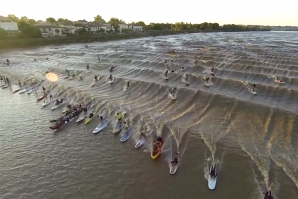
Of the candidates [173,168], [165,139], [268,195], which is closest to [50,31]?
[165,139]

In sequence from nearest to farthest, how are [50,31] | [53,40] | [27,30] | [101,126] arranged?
[101,126], [27,30], [53,40], [50,31]

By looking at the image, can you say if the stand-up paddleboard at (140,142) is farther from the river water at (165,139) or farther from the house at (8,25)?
the house at (8,25)

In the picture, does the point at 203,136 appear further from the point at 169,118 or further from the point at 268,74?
the point at 268,74

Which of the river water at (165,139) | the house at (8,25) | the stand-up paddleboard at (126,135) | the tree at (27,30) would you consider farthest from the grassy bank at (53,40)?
the stand-up paddleboard at (126,135)

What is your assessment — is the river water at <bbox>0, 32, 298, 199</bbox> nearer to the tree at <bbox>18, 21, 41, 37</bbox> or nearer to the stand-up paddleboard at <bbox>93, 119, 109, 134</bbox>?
the stand-up paddleboard at <bbox>93, 119, 109, 134</bbox>

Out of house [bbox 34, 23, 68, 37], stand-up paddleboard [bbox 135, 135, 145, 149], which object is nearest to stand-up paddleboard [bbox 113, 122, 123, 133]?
stand-up paddleboard [bbox 135, 135, 145, 149]

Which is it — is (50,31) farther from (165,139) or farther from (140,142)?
(165,139)

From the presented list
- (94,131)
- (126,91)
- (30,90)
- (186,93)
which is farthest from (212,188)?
(30,90)

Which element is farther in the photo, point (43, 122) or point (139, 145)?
point (43, 122)
